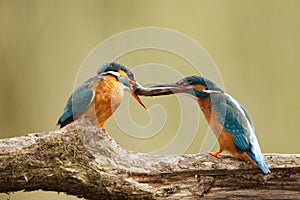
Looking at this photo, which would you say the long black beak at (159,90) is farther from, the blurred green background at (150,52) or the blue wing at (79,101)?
the blurred green background at (150,52)

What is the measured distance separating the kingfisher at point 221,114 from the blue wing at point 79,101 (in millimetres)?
225

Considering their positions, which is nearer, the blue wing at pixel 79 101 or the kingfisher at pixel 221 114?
the kingfisher at pixel 221 114

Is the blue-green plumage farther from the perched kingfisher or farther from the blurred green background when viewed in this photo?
the blurred green background

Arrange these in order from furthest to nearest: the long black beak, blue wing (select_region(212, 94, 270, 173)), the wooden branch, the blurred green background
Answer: the blurred green background
the long black beak
blue wing (select_region(212, 94, 270, 173))
the wooden branch

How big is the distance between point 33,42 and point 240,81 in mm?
1941

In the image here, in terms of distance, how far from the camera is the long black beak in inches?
98.5

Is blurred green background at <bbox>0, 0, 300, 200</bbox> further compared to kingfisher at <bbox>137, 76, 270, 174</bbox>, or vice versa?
blurred green background at <bbox>0, 0, 300, 200</bbox>

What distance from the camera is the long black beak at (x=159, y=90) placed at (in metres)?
2.50

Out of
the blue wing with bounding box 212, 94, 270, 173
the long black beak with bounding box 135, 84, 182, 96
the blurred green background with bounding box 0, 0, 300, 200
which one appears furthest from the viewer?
the blurred green background with bounding box 0, 0, 300, 200

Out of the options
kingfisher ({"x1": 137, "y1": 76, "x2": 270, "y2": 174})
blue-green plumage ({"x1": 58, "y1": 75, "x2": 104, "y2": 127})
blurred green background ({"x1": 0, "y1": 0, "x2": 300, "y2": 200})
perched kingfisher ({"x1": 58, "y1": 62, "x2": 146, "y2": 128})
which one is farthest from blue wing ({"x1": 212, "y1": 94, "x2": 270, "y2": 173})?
blurred green background ({"x1": 0, "y1": 0, "x2": 300, "y2": 200})

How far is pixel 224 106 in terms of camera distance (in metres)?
2.51

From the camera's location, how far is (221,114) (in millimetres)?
2480

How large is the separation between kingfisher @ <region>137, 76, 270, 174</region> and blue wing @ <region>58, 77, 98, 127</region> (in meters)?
0.22

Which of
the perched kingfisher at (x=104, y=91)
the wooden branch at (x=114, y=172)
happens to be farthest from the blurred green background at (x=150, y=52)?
the wooden branch at (x=114, y=172)
